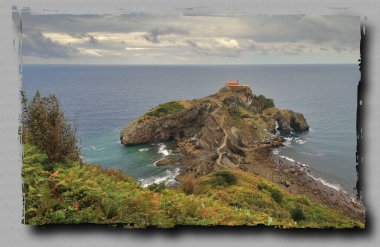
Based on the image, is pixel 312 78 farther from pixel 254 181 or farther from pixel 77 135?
pixel 77 135

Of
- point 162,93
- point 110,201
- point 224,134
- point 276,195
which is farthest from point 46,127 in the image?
point 276,195

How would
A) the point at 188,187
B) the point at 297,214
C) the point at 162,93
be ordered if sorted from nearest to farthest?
the point at 297,214 → the point at 188,187 → the point at 162,93

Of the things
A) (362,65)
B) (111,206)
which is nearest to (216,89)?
(362,65)

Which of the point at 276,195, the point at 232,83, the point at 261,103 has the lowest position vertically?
the point at 276,195

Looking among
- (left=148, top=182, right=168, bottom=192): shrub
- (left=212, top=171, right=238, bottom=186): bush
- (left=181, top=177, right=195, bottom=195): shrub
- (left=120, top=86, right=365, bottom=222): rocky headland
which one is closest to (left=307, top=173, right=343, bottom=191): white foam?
(left=120, top=86, right=365, bottom=222): rocky headland

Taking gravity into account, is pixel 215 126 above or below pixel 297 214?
above

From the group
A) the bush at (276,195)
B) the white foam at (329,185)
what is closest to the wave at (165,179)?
the bush at (276,195)

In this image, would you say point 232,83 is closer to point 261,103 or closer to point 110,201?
point 261,103
